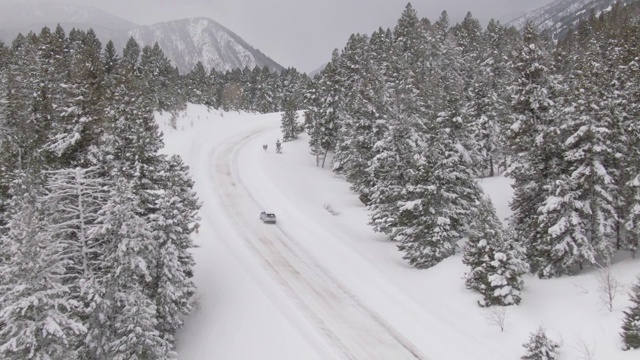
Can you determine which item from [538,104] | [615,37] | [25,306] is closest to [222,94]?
[615,37]

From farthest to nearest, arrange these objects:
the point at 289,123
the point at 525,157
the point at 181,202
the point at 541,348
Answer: the point at 289,123 < the point at 525,157 < the point at 181,202 < the point at 541,348

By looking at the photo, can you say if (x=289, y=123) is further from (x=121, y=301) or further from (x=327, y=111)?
(x=121, y=301)

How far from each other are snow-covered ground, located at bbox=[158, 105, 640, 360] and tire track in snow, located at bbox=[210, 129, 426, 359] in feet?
0.22

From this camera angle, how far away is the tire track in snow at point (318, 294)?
21422 mm

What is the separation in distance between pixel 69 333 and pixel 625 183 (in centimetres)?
2624

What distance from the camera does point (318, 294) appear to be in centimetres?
2662

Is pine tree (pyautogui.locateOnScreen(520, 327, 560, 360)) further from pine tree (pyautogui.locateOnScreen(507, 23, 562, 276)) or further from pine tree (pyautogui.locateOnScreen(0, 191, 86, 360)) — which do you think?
pine tree (pyautogui.locateOnScreen(0, 191, 86, 360))

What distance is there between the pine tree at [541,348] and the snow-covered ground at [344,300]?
2.65 ft

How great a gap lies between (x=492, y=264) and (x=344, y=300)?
28.0 feet

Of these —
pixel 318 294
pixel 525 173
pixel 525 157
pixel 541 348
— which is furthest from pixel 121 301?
pixel 525 157

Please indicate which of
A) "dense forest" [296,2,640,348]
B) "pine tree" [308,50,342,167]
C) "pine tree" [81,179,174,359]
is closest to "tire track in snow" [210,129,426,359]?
"dense forest" [296,2,640,348]

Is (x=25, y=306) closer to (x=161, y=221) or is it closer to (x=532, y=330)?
(x=161, y=221)

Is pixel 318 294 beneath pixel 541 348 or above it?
beneath

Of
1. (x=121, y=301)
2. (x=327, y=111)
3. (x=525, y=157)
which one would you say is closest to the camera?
(x=121, y=301)
